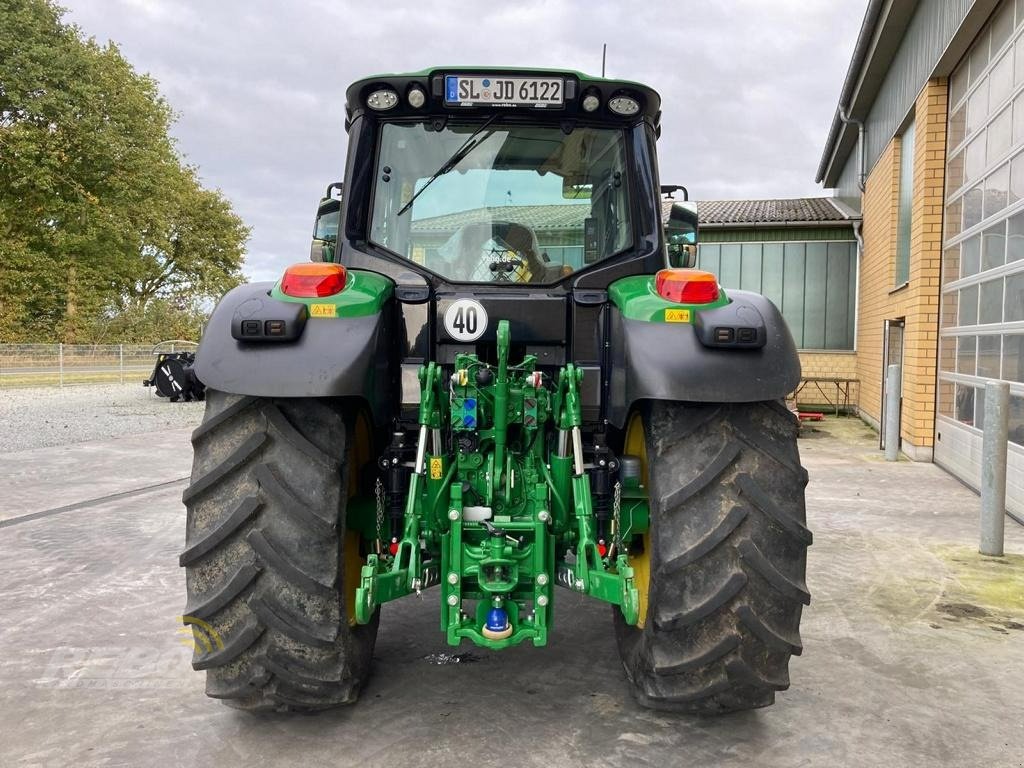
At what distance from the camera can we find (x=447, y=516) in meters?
2.85

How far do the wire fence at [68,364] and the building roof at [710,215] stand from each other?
17780 millimetres

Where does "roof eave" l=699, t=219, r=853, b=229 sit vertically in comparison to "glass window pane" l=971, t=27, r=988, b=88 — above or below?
below

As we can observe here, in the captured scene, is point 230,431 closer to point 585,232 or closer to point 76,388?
point 585,232

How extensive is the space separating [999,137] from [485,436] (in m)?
6.91

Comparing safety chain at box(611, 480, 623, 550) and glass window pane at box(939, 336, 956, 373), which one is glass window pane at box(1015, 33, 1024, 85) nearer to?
glass window pane at box(939, 336, 956, 373)

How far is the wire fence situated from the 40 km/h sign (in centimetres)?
2203

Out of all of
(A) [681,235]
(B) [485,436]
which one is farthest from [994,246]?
(B) [485,436]

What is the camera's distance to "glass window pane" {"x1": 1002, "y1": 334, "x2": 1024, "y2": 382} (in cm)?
652

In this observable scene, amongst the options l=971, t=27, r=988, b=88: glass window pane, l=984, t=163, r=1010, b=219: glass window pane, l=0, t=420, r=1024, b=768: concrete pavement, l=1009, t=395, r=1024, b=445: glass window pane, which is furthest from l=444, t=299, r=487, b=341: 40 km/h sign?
l=971, t=27, r=988, b=88: glass window pane

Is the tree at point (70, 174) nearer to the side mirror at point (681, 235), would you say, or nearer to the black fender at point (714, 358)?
the side mirror at point (681, 235)

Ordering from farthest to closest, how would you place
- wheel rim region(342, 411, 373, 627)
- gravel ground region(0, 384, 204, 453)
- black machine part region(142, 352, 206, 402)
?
1. black machine part region(142, 352, 206, 402)
2. gravel ground region(0, 384, 204, 453)
3. wheel rim region(342, 411, 373, 627)

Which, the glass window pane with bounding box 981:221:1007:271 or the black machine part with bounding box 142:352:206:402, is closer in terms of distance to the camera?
the glass window pane with bounding box 981:221:1007:271

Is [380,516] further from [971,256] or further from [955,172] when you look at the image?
[955,172]

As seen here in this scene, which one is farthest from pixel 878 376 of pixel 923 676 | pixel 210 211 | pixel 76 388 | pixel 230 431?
pixel 210 211
